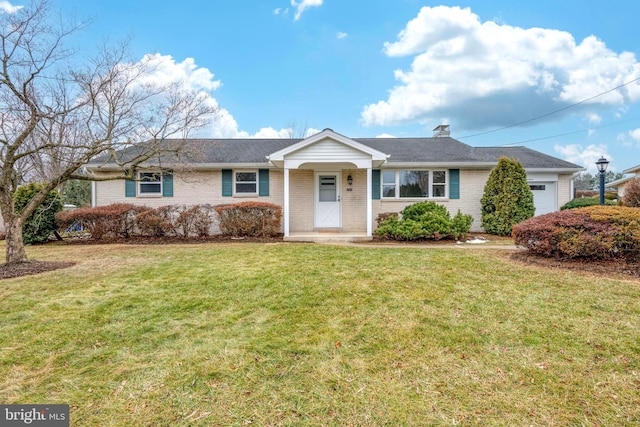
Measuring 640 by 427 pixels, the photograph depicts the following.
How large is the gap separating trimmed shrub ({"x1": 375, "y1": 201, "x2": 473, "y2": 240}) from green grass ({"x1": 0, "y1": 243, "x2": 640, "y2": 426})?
14.0 ft

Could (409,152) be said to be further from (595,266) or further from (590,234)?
(595,266)

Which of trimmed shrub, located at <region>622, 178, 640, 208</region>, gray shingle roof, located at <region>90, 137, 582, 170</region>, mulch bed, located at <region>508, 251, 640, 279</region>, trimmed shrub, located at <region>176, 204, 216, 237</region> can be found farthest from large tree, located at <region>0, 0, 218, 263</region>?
trimmed shrub, located at <region>622, 178, 640, 208</region>

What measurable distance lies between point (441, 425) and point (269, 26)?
15234 mm

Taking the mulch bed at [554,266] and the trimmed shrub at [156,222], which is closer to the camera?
the mulch bed at [554,266]

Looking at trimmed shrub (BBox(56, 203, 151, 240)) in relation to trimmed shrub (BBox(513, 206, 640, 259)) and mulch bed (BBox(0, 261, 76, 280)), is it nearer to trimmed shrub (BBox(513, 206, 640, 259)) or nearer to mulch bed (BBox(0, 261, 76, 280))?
mulch bed (BBox(0, 261, 76, 280))

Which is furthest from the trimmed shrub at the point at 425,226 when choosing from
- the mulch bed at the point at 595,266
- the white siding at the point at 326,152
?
the mulch bed at the point at 595,266

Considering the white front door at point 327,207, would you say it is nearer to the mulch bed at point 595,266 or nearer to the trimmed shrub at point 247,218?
the trimmed shrub at point 247,218

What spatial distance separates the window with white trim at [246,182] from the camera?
11914mm

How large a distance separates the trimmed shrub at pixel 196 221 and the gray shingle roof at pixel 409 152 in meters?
1.92

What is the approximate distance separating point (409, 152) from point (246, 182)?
7025 mm

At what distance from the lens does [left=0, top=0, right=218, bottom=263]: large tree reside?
604 cm

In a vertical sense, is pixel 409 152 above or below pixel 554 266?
above

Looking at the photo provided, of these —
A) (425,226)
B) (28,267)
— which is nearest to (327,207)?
(425,226)

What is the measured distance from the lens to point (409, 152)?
1289cm
